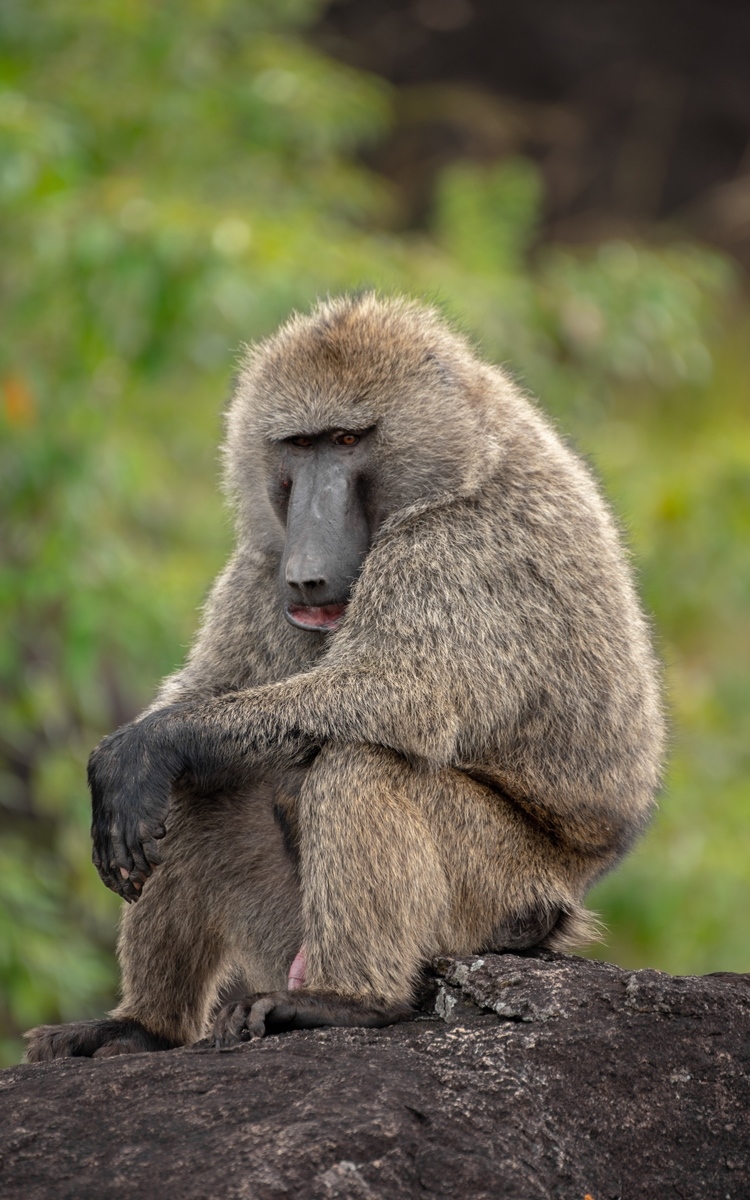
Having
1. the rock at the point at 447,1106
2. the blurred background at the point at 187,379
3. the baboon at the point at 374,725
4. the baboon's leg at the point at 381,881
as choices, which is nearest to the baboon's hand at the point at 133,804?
the baboon at the point at 374,725

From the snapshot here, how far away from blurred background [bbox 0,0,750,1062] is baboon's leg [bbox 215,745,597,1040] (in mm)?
1846

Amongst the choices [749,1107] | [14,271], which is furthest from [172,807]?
[14,271]

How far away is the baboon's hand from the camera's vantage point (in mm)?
4227

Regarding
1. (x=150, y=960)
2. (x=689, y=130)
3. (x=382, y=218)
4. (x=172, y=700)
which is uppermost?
(x=689, y=130)

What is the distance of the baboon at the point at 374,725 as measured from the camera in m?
4.02

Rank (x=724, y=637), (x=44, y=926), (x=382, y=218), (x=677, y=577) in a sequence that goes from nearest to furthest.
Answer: (x=44, y=926) < (x=677, y=577) < (x=724, y=637) < (x=382, y=218)

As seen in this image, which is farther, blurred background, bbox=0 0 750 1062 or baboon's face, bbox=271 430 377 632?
blurred background, bbox=0 0 750 1062

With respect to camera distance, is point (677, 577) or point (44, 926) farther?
point (677, 577)

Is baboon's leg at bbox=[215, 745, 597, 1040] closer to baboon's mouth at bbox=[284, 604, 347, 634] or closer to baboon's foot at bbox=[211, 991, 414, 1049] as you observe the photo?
baboon's foot at bbox=[211, 991, 414, 1049]

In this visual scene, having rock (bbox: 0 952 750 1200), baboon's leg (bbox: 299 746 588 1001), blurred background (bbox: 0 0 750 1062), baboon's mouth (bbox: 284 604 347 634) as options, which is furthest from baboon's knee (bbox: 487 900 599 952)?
blurred background (bbox: 0 0 750 1062)

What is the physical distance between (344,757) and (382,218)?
1313 cm

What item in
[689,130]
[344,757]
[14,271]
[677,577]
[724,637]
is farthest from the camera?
[689,130]

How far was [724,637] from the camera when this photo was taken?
11.9 meters

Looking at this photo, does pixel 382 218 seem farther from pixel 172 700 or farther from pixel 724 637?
pixel 172 700
